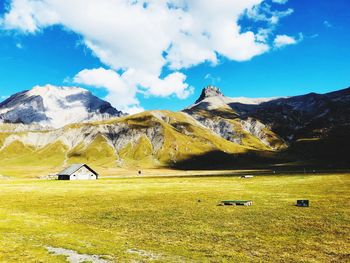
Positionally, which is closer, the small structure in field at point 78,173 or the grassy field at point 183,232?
the grassy field at point 183,232

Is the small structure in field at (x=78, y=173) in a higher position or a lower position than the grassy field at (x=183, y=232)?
higher

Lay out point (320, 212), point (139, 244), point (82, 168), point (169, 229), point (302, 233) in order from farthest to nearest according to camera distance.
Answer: point (82, 168)
point (320, 212)
point (169, 229)
point (302, 233)
point (139, 244)

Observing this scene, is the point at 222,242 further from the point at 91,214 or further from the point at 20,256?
the point at 91,214

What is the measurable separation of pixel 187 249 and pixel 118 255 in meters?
5.37

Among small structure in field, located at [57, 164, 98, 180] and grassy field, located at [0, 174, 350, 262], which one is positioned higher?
small structure in field, located at [57, 164, 98, 180]

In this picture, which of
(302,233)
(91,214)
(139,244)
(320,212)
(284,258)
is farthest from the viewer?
(91,214)

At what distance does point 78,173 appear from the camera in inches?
6161

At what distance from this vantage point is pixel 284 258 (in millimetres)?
24812

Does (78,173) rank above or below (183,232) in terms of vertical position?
above

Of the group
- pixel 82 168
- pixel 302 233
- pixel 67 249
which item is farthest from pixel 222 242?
pixel 82 168

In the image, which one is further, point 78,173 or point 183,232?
point 78,173

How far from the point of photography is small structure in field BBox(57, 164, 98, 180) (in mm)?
154000

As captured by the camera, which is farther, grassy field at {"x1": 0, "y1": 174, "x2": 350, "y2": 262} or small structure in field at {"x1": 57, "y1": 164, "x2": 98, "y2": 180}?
small structure in field at {"x1": 57, "y1": 164, "x2": 98, "y2": 180}

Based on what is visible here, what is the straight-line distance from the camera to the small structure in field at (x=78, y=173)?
154000 mm
